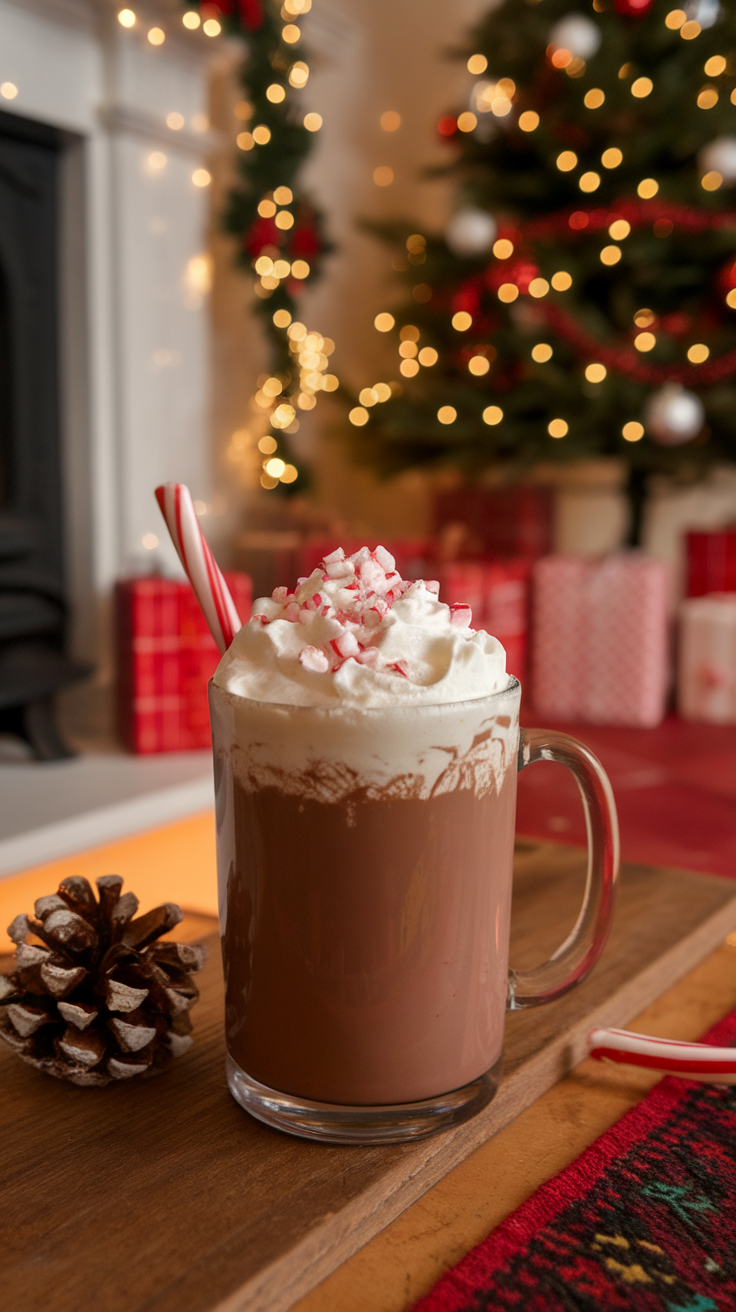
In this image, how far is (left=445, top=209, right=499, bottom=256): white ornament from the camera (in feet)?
8.28

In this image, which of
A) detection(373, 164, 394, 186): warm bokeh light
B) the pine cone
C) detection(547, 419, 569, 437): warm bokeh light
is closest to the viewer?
the pine cone

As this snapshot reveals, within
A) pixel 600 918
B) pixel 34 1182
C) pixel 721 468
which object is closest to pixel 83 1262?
pixel 34 1182

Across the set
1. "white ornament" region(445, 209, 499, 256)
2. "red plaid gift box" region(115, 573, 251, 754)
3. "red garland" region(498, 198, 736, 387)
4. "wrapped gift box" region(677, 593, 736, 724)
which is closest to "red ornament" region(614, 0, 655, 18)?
"red garland" region(498, 198, 736, 387)

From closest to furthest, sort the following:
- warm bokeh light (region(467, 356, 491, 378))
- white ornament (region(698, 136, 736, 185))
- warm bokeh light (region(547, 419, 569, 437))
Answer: white ornament (region(698, 136, 736, 185)) → warm bokeh light (region(547, 419, 569, 437)) → warm bokeh light (region(467, 356, 491, 378))

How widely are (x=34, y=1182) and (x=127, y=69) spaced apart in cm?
218

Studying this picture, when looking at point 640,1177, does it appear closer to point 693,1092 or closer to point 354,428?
point 693,1092

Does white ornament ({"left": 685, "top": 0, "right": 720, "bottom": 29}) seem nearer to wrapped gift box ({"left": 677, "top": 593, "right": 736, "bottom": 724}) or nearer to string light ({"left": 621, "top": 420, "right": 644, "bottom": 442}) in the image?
string light ({"left": 621, "top": 420, "right": 644, "bottom": 442})

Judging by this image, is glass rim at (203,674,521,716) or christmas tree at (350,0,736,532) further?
christmas tree at (350,0,736,532)

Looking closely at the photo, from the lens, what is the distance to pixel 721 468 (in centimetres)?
269

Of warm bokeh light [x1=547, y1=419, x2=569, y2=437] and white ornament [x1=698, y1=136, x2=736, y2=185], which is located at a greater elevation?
white ornament [x1=698, y1=136, x2=736, y2=185]

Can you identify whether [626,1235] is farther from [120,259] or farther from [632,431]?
[632,431]

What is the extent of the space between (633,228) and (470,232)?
0.39 m

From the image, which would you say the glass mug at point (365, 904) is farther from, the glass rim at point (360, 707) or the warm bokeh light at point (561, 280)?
the warm bokeh light at point (561, 280)

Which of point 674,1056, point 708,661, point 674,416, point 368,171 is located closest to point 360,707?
point 674,1056
